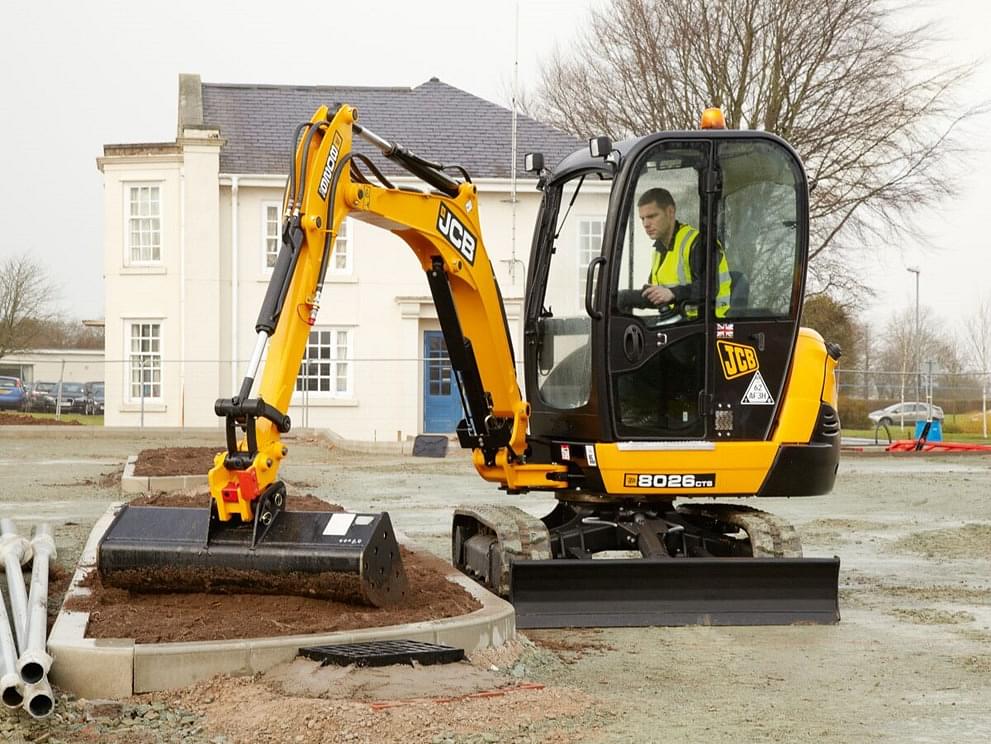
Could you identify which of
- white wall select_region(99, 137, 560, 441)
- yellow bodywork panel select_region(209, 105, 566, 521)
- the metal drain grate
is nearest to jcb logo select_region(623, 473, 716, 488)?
yellow bodywork panel select_region(209, 105, 566, 521)

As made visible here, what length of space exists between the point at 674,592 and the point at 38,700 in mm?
4110

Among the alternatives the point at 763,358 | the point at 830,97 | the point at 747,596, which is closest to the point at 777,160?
the point at 763,358

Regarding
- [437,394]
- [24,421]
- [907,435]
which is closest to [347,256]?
[437,394]

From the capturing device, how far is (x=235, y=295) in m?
30.5

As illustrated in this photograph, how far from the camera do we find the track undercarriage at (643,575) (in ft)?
27.9

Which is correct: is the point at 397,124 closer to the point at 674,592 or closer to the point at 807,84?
the point at 807,84

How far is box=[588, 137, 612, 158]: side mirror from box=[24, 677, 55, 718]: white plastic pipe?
4.99 meters

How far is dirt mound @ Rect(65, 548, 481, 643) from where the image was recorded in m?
6.75

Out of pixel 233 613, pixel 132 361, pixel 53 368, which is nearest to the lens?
pixel 233 613

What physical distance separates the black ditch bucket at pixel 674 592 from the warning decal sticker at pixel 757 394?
3.46ft

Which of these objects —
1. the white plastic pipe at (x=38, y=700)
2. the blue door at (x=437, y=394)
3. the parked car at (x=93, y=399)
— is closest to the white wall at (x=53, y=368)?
the parked car at (x=93, y=399)

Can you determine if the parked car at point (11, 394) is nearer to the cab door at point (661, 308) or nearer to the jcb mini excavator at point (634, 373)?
the jcb mini excavator at point (634, 373)

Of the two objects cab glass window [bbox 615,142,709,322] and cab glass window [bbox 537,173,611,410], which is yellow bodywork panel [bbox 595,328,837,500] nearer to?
cab glass window [bbox 537,173,611,410]

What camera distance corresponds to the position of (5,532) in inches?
407
